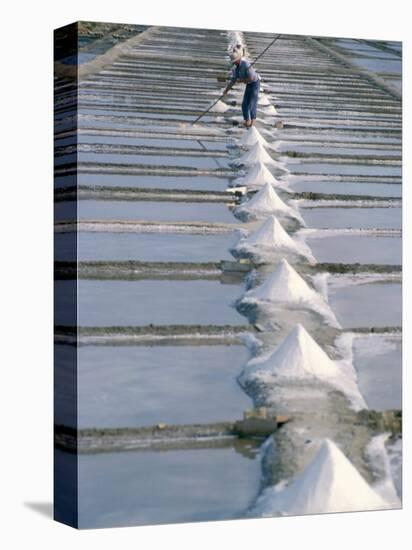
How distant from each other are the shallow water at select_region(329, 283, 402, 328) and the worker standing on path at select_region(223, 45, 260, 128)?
1335 mm

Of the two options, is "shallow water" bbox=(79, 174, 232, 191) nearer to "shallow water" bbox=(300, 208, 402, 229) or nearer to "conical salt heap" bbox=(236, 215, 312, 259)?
"conical salt heap" bbox=(236, 215, 312, 259)

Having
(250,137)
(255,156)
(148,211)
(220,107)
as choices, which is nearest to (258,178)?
(255,156)

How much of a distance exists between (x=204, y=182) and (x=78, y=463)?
6.97 feet

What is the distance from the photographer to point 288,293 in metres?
11.7

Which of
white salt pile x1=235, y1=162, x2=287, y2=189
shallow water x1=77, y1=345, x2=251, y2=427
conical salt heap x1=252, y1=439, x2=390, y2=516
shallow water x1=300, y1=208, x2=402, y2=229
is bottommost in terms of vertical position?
conical salt heap x1=252, y1=439, x2=390, y2=516

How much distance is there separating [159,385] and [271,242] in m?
1.35

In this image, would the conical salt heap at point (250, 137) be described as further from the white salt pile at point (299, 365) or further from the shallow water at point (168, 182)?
the white salt pile at point (299, 365)

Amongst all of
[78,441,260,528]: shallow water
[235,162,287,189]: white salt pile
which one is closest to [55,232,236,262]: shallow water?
[235,162,287,189]: white salt pile

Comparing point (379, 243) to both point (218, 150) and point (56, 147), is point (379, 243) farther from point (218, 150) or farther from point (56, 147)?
point (56, 147)

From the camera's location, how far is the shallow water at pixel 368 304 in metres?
11.9

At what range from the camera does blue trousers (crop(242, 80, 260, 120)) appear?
1188cm

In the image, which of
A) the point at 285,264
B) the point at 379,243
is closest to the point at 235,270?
the point at 285,264

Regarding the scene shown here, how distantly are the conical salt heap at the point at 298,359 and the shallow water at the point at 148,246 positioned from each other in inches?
27.6

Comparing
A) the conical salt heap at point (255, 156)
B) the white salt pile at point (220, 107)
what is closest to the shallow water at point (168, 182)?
the conical salt heap at point (255, 156)
